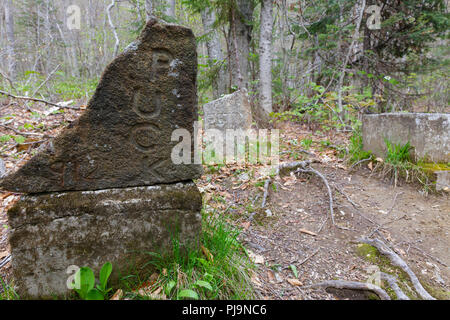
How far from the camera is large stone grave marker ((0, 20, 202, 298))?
66.8 inches

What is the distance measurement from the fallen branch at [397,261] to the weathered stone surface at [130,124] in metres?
2.30

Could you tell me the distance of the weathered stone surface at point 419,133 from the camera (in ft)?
11.3

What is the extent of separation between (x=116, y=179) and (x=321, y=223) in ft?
8.18

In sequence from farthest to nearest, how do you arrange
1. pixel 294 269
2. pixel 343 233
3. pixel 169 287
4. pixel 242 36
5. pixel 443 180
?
pixel 242 36, pixel 443 180, pixel 343 233, pixel 294 269, pixel 169 287

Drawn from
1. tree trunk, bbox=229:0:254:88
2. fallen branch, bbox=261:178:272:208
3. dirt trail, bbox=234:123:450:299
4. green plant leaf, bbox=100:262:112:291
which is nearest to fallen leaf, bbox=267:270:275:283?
dirt trail, bbox=234:123:450:299

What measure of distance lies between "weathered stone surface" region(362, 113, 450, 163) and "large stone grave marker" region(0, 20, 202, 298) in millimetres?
3569

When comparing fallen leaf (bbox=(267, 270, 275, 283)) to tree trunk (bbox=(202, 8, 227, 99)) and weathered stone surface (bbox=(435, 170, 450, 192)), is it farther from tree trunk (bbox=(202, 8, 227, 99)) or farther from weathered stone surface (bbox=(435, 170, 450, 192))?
tree trunk (bbox=(202, 8, 227, 99))

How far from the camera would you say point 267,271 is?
2.22 metres

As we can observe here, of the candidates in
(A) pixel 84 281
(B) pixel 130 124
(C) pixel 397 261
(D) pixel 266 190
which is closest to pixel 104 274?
(A) pixel 84 281

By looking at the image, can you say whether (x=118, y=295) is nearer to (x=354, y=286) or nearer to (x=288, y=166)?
(x=354, y=286)

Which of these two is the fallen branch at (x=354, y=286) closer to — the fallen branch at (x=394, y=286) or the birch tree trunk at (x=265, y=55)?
the fallen branch at (x=394, y=286)

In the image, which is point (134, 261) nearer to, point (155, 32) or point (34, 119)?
point (155, 32)

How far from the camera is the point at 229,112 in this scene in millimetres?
5238

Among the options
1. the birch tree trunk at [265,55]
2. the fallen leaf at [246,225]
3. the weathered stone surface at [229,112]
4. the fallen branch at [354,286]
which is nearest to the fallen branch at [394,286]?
the fallen branch at [354,286]
